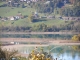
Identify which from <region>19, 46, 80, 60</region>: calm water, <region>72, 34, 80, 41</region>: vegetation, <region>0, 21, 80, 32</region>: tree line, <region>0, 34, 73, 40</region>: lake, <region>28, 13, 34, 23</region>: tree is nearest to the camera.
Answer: <region>19, 46, 80, 60</region>: calm water

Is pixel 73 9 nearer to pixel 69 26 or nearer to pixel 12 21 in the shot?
pixel 69 26

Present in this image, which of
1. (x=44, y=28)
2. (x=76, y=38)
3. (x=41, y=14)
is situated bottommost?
(x=76, y=38)

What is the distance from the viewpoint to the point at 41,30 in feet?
23.1

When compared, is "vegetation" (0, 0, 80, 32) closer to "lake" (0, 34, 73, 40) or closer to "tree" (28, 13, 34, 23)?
"tree" (28, 13, 34, 23)

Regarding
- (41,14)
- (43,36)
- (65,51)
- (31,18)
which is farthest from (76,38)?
(31,18)

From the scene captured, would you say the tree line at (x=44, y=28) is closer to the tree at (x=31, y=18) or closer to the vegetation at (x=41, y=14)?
Answer: the vegetation at (x=41, y=14)

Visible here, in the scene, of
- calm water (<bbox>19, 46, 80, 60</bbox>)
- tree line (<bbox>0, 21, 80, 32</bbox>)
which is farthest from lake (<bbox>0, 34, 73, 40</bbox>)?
calm water (<bbox>19, 46, 80, 60</bbox>)

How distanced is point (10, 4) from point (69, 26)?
161cm

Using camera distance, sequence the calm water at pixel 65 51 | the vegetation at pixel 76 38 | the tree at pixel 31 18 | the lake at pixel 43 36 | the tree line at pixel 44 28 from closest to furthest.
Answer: the calm water at pixel 65 51 < the vegetation at pixel 76 38 < the lake at pixel 43 36 < the tree line at pixel 44 28 < the tree at pixel 31 18

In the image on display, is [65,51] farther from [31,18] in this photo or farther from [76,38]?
[31,18]

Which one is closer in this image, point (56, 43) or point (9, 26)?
point (56, 43)

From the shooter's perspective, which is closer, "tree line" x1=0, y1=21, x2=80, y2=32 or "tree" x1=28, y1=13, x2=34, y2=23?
"tree line" x1=0, y1=21, x2=80, y2=32

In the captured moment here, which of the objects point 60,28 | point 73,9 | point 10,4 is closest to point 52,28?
point 60,28

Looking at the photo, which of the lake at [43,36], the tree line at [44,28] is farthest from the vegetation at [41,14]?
the lake at [43,36]
